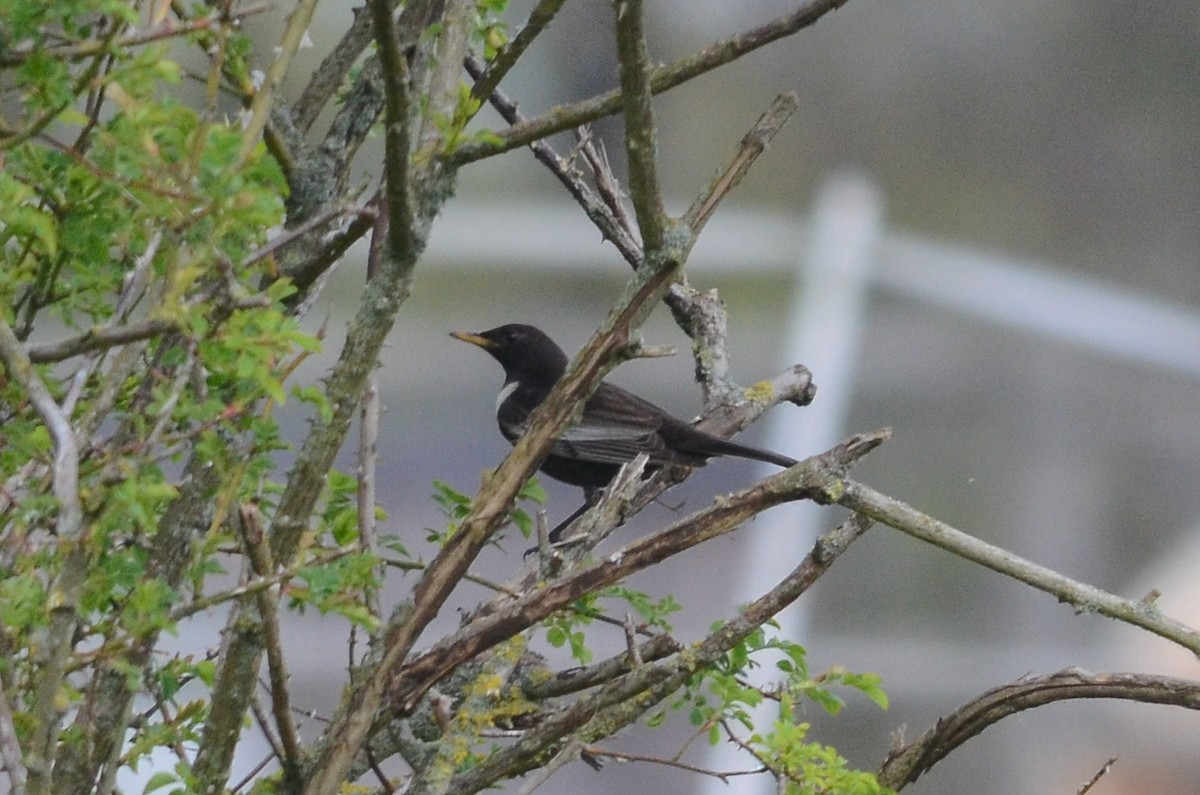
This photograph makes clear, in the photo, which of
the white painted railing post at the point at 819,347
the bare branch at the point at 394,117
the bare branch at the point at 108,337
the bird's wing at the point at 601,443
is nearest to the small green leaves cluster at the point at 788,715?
the bare branch at the point at 394,117

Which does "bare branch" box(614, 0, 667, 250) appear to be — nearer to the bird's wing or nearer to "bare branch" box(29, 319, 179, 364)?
"bare branch" box(29, 319, 179, 364)

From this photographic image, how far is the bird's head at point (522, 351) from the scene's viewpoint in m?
3.02

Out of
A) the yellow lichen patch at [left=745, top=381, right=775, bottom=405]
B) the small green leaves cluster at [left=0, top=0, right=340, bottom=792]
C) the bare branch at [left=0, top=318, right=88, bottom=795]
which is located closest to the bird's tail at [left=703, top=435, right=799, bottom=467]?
the yellow lichen patch at [left=745, top=381, right=775, bottom=405]

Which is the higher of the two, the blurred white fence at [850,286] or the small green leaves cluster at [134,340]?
the blurred white fence at [850,286]

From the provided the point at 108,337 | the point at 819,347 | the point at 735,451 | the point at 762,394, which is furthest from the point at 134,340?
the point at 819,347

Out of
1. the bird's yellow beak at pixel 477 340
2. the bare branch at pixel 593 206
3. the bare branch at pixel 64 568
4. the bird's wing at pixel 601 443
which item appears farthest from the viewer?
the bird's yellow beak at pixel 477 340

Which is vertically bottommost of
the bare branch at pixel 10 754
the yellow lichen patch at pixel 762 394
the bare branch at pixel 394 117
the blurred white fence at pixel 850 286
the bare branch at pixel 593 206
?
the bare branch at pixel 10 754

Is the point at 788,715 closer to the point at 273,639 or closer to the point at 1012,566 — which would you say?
the point at 1012,566

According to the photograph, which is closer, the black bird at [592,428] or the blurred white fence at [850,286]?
the black bird at [592,428]

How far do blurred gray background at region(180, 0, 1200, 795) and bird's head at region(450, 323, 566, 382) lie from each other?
21 centimetres

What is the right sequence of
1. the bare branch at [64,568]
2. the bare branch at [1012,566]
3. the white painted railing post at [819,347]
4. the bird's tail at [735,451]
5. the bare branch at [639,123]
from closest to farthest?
the bare branch at [64,568] → the bare branch at [639,123] → the bare branch at [1012,566] → the bird's tail at [735,451] → the white painted railing post at [819,347]

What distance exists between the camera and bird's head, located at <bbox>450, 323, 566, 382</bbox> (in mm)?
3020

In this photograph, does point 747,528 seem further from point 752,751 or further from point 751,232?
point 752,751

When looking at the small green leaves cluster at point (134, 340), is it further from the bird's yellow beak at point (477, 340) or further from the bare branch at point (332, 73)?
the bird's yellow beak at point (477, 340)
